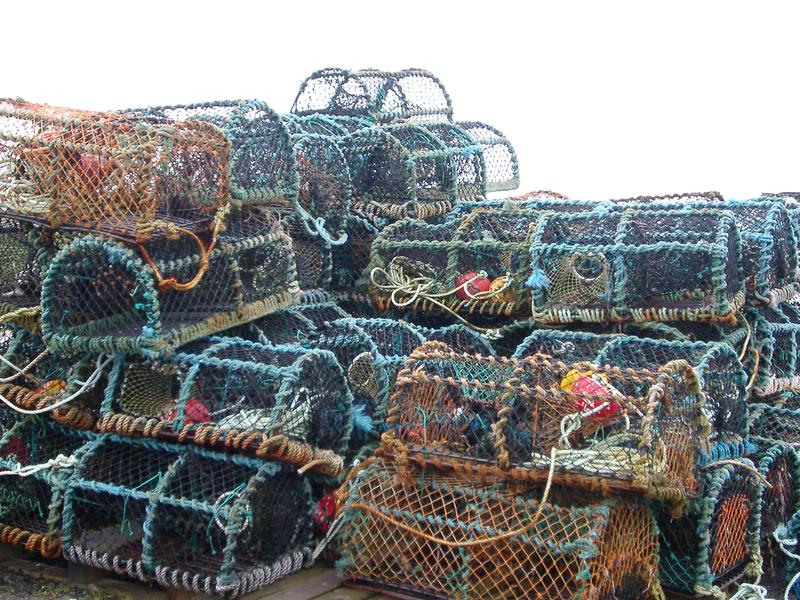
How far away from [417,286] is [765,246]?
1810mm

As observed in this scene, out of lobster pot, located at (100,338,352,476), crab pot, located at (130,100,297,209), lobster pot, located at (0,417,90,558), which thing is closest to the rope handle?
crab pot, located at (130,100,297,209)

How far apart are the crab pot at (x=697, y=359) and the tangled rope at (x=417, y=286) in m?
0.61

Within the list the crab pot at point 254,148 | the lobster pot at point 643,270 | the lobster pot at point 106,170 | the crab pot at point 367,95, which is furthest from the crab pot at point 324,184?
the lobster pot at point 643,270

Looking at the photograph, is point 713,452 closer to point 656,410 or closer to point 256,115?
point 656,410

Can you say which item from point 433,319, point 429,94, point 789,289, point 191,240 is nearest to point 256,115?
point 191,240

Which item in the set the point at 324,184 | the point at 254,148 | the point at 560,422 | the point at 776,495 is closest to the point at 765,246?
the point at 776,495

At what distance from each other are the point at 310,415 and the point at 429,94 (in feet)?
11.6

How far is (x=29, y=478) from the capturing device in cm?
509

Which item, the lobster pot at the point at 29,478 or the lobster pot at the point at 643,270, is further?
the lobster pot at the point at 643,270

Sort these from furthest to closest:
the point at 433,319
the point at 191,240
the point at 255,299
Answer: the point at 433,319 → the point at 255,299 → the point at 191,240

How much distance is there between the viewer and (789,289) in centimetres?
578

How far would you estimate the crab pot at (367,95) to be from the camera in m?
7.29

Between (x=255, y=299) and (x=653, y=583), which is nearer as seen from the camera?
→ (x=653, y=583)

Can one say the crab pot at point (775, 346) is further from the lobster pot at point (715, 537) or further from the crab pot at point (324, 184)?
the crab pot at point (324, 184)
